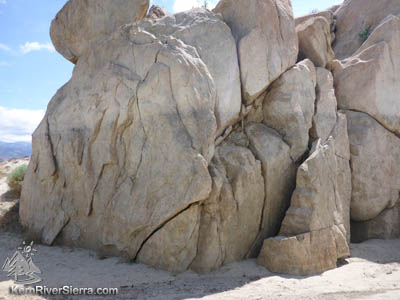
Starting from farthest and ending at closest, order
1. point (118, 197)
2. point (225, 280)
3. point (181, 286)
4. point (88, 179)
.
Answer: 1. point (88, 179)
2. point (118, 197)
3. point (225, 280)
4. point (181, 286)

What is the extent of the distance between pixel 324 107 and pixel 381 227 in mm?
3738

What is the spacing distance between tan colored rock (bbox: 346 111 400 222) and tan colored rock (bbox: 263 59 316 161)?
182cm

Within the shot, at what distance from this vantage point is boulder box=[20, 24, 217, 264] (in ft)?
24.7

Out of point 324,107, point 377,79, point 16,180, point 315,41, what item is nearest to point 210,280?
point 324,107

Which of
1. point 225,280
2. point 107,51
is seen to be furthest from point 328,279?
point 107,51

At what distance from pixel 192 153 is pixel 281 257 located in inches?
112

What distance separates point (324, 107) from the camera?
9.99 meters

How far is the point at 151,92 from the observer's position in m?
8.13

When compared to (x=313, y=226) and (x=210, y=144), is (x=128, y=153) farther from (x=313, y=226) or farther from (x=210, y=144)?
(x=313, y=226)

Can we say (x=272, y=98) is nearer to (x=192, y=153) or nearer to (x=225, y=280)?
(x=192, y=153)

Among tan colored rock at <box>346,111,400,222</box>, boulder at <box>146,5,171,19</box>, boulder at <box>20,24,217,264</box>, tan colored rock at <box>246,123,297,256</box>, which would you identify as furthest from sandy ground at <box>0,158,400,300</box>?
boulder at <box>146,5,171,19</box>

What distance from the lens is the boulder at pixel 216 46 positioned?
860cm

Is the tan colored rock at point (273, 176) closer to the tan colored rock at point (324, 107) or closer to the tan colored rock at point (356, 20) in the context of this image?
the tan colored rock at point (324, 107)

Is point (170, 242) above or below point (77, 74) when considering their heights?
below
